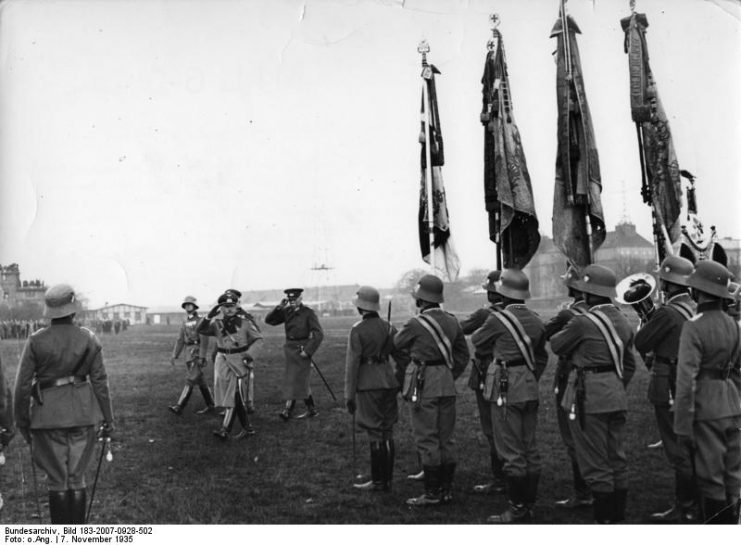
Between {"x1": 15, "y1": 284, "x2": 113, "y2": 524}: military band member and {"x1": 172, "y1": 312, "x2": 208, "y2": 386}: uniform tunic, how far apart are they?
4.01 metres

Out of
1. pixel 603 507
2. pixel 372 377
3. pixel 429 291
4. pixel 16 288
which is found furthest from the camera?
pixel 16 288

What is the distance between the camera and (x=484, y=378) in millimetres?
6641

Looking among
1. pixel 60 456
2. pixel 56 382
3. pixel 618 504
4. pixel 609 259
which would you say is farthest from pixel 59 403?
pixel 609 259

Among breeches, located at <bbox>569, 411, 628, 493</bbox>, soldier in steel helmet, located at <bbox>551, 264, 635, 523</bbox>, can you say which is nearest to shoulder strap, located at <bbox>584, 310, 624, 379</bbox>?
soldier in steel helmet, located at <bbox>551, 264, 635, 523</bbox>

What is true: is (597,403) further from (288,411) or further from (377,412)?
(288,411)

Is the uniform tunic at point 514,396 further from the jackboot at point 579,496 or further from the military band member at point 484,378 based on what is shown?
the jackboot at point 579,496

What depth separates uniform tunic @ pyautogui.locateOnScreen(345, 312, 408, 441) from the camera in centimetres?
669

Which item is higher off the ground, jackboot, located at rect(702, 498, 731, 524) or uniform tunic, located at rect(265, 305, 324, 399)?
uniform tunic, located at rect(265, 305, 324, 399)

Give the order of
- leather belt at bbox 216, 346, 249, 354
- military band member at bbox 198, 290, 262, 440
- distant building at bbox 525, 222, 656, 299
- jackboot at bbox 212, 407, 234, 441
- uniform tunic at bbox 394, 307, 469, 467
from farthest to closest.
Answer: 1. distant building at bbox 525, 222, 656, 299
2. leather belt at bbox 216, 346, 249, 354
3. military band member at bbox 198, 290, 262, 440
4. jackboot at bbox 212, 407, 234, 441
5. uniform tunic at bbox 394, 307, 469, 467

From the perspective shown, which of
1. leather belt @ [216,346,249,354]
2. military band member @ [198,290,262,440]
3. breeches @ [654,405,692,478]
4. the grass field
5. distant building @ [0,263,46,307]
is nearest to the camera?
breeches @ [654,405,692,478]

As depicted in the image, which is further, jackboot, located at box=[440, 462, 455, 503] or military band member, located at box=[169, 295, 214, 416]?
military band member, located at box=[169, 295, 214, 416]

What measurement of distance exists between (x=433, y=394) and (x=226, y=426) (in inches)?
133

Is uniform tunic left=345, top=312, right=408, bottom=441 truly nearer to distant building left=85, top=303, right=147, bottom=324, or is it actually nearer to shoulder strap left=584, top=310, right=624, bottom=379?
shoulder strap left=584, top=310, right=624, bottom=379

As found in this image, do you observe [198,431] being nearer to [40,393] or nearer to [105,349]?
[105,349]
